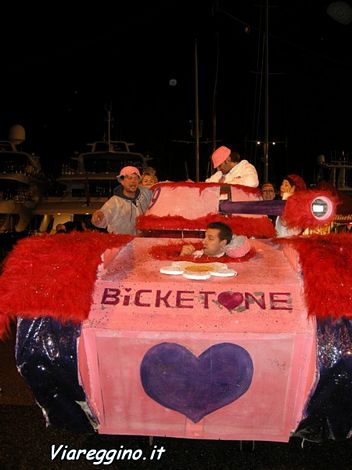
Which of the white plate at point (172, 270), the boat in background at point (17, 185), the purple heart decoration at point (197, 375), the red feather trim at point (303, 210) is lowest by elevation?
the boat in background at point (17, 185)

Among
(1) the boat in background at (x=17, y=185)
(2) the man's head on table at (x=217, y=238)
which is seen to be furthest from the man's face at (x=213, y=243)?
(1) the boat in background at (x=17, y=185)

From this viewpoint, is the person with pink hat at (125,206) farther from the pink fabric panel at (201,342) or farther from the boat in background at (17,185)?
the boat in background at (17,185)

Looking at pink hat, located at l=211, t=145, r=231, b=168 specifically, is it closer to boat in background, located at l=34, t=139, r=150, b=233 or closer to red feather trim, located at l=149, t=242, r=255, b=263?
red feather trim, located at l=149, t=242, r=255, b=263

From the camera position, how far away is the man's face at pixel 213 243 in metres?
3.79

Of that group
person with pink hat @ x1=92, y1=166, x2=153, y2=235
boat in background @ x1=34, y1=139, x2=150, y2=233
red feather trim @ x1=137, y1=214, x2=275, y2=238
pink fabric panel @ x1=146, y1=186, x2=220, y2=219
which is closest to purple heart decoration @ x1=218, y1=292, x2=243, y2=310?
red feather trim @ x1=137, y1=214, x2=275, y2=238

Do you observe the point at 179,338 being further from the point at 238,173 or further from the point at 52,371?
the point at 238,173

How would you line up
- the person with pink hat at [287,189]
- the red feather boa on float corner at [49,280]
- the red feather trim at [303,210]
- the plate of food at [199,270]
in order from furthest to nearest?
the person with pink hat at [287,189] → the red feather trim at [303,210] → the plate of food at [199,270] → the red feather boa on float corner at [49,280]

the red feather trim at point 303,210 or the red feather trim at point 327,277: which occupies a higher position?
the red feather trim at point 303,210

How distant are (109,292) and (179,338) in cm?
50

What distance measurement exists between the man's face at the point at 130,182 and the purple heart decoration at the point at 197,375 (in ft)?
10.4

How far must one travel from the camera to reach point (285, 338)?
2.88 m

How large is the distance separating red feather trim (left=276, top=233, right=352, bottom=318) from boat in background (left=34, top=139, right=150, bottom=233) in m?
13.8

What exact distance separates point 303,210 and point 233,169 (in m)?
2.48

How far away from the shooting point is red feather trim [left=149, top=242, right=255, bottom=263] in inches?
148
